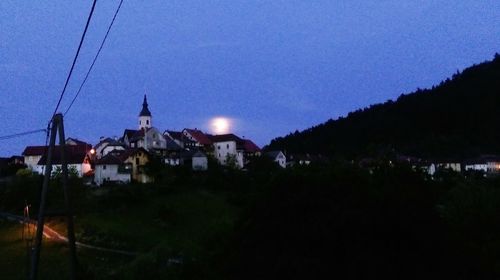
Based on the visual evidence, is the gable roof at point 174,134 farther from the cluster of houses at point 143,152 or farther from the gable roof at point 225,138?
the gable roof at point 225,138

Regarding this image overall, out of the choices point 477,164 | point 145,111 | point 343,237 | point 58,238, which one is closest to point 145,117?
point 145,111

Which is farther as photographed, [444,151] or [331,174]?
[444,151]

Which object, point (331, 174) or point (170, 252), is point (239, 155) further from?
point (331, 174)

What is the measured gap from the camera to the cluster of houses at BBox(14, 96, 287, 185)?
60750 millimetres

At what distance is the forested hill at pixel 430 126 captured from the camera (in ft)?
396

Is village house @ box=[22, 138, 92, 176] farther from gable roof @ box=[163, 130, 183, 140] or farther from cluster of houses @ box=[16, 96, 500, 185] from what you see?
gable roof @ box=[163, 130, 183, 140]

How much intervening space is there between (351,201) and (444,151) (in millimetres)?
102027

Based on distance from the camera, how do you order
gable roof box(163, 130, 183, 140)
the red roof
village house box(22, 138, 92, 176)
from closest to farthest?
village house box(22, 138, 92, 176)
the red roof
gable roof box(163, 130, 183, 140)

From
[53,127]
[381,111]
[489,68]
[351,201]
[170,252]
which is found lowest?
[170,252]

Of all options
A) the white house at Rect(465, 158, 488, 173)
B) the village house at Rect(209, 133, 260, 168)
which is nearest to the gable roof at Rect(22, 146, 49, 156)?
the village house at Rect(209, 133, 260, 168)

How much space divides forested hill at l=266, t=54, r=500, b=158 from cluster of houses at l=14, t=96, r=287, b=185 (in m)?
41.8

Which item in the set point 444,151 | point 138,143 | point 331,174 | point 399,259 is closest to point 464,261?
point 399,259

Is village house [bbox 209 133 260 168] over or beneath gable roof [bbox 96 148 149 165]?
over

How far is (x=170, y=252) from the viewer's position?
2442 cm
